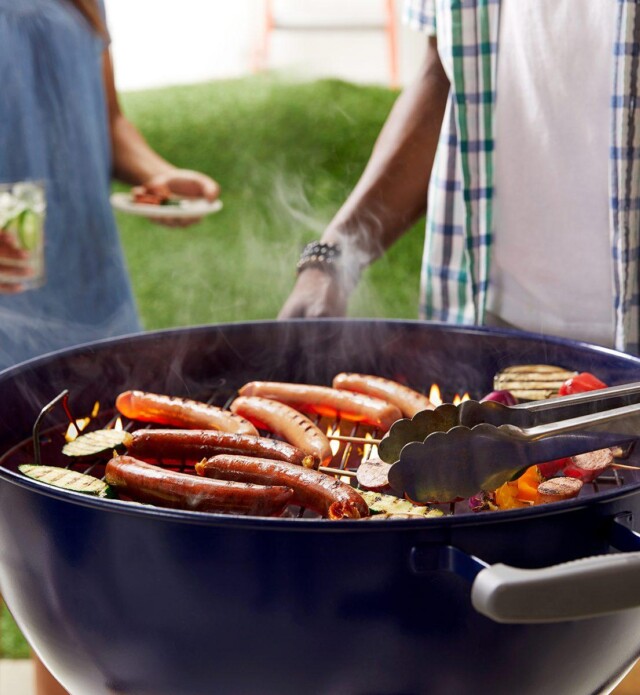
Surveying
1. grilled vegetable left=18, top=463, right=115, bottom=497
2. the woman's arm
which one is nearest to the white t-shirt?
grilled vegetable left=18, top=463, right=115, bottom=497

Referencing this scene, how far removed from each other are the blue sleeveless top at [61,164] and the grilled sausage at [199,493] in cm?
229

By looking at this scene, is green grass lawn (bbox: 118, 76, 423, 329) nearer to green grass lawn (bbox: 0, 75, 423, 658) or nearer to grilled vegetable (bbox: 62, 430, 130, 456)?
green grass lawn (bbox: 0, 75, 423, 658)

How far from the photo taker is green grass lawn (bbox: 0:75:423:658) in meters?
8.98

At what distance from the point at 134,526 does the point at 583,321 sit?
1468 millimetres

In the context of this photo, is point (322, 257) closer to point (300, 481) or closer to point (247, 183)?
point (300, 481)

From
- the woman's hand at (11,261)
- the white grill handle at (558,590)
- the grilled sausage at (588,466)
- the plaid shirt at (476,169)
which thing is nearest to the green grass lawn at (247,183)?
the woman's hand at (11,261)

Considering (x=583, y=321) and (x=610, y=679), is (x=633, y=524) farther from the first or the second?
(x=583, y=321)

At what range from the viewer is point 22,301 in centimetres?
364

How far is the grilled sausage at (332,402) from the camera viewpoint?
1.86 meters

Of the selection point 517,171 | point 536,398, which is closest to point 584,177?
point 517,171

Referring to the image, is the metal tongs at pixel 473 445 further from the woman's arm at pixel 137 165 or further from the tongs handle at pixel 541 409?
the woman's arm at pixel 137 165

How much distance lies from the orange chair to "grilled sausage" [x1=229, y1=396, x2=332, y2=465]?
8.85 metres

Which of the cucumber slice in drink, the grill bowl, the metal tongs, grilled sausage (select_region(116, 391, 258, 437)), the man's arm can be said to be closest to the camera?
the grill bowl

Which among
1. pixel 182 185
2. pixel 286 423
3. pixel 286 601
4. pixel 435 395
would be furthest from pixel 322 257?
pixel 182 185
